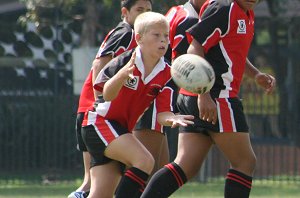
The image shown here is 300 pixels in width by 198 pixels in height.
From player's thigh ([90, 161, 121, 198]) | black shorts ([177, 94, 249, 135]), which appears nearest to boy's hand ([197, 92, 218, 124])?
black shorts ([177, 94, 249, 135])

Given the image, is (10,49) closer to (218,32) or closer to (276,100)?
(276,100)

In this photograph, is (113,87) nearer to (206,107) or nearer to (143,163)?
(143,163)

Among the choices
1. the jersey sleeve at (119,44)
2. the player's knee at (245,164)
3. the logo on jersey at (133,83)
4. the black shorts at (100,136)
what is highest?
the jersey sleeve at (119,44)

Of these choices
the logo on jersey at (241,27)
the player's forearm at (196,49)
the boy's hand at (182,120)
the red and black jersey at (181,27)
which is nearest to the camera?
the boy's hand at (182,120)

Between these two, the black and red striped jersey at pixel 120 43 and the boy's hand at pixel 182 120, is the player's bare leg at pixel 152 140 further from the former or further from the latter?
the boy's hand at pixel 182 120

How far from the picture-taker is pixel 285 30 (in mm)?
19781

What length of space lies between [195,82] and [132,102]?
1.70ft

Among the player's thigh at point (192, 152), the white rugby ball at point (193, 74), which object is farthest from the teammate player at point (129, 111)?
the player's thigh at point (192, 152)

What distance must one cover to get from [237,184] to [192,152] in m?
0.37

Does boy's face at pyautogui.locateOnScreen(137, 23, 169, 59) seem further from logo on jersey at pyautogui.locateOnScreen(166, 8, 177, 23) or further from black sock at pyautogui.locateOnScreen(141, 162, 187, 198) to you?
logo on jersey at pyautogui.locateOnScreen(166, 8, 177, 23)

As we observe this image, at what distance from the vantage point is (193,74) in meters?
6.99

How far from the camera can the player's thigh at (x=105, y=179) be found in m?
7.23

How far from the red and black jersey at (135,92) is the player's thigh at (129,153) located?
0.17 meters

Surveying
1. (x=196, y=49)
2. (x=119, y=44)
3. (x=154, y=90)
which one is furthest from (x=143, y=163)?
(x=119, y=44)
